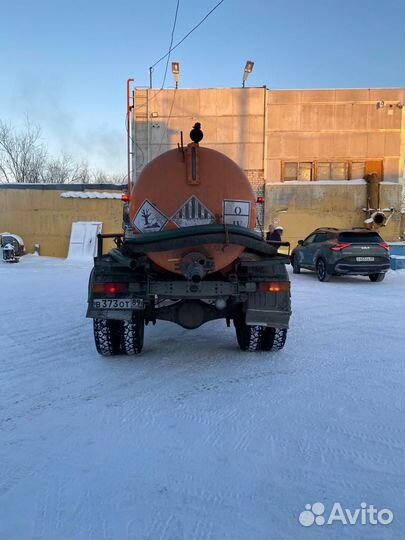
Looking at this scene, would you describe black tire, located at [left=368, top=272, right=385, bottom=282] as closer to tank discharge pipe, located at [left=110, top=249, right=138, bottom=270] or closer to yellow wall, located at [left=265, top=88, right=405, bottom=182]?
tank discharge pipe, located at [left=110, top=249, right=138, bottom=270]

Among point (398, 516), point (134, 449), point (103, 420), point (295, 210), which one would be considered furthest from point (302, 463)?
point (295, 210)

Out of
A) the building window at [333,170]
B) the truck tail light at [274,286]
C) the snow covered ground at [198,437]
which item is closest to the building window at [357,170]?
the building window at [333,170]

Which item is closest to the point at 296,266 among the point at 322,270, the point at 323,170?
the point at 322,270

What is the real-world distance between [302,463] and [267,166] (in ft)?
57.0

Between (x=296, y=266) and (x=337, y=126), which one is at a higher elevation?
(x=337, y=126)

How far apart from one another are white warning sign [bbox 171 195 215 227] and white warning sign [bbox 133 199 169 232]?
0.15 metres

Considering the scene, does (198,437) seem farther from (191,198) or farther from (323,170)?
(323,170)

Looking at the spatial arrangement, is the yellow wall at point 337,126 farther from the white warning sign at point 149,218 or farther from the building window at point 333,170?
the white warning sign at point 149,218

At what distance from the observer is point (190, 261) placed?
12.7ft

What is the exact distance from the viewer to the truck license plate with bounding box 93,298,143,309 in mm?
4133

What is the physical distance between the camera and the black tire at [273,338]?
4.52 m

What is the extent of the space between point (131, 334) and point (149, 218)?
1.33 meters

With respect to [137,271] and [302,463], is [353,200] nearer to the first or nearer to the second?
[137,271]

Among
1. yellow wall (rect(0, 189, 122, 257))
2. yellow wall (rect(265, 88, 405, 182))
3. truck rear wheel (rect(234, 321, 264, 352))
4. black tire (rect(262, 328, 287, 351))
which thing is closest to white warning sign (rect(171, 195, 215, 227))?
truck rear wheel (rect(234, 321, 264, 352))
